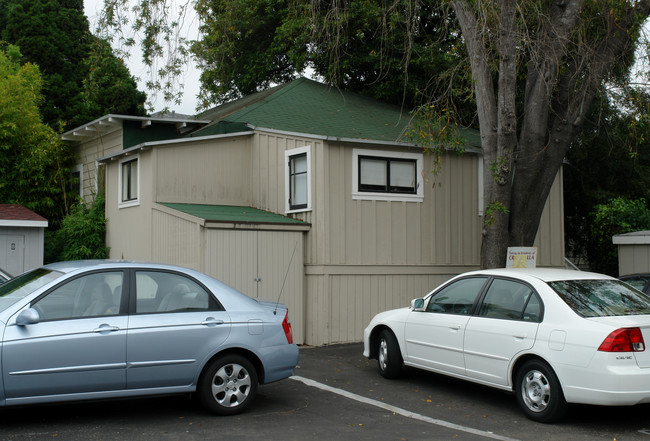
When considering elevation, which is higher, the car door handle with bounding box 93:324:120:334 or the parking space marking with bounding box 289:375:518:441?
the car door handle with bounding box 93:324:120:334

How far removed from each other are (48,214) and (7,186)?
135 cm

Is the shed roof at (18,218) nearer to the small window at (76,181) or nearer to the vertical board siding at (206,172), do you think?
the small window at (76,181)

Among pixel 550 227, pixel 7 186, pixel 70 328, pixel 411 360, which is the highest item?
pixel 7 186

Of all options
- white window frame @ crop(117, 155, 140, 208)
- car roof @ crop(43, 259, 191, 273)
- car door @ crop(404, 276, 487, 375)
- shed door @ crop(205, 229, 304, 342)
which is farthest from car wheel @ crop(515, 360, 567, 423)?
white window frame @ crop(117, 155, 140, 208)

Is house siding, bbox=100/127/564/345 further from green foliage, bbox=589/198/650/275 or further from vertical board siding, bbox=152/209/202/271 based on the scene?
green foliage, bbox=589/198/650/275

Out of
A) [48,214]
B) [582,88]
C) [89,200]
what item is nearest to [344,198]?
[582,88]

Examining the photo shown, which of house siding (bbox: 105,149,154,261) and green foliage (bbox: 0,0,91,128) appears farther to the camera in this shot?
green foliage (bbox: 0,0,91,128)

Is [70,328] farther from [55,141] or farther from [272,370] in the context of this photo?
[55,141]

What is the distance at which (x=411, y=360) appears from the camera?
8.84 meters

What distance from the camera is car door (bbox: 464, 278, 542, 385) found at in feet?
23.5

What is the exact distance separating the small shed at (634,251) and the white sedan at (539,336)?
7.27m

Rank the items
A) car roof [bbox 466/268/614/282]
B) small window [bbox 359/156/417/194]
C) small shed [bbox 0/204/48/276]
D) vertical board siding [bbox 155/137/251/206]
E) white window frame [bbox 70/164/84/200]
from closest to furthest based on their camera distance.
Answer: car roof [bbox 466/268/614/282] → small window [bbox 359/156/417/194] → vertical board siding [bbox 155/137/251/206] → small shed [bbox 0/204/48/276] → white window frame [bbox 70/164/84/200]

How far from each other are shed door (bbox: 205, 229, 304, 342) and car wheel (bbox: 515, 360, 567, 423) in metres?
5.77

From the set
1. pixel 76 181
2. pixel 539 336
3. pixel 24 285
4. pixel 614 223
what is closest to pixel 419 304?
pixel 539 336
